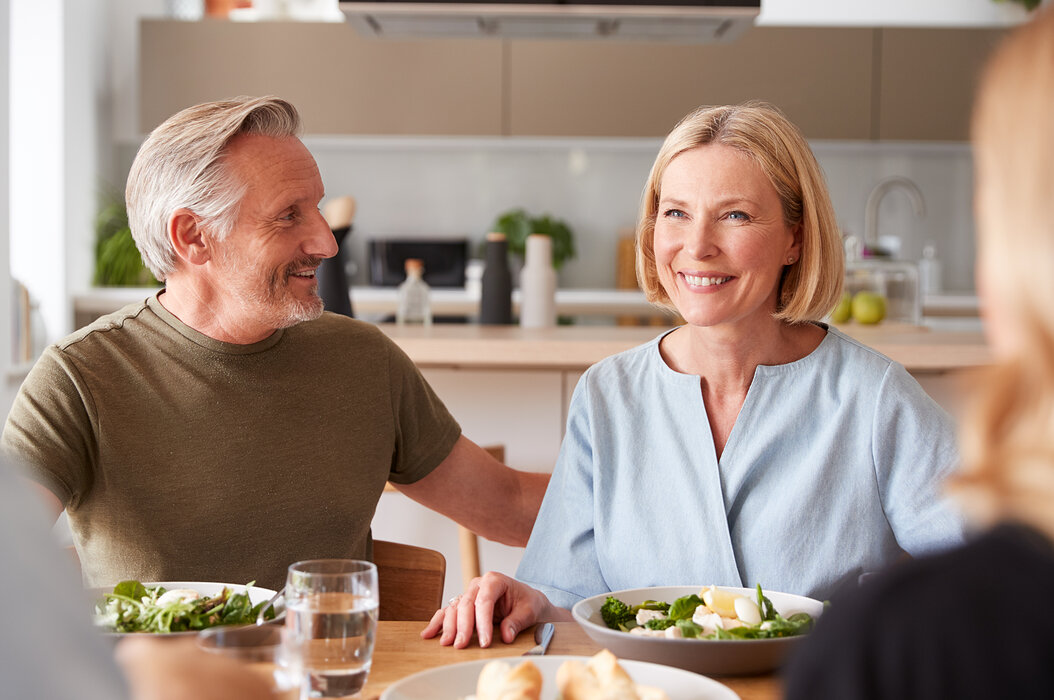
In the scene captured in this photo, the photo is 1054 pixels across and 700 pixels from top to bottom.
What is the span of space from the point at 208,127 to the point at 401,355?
0.47 m

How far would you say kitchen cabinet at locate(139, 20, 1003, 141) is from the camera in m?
5.34

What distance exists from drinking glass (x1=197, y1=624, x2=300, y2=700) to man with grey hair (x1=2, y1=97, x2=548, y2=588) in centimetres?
73

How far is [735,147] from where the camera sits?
1540 millimetres

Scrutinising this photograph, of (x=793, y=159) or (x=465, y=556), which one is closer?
(x=793, y=159)

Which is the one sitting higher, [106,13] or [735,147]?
[106,13]

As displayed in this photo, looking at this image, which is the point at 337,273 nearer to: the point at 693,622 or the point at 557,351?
the point at 557,351

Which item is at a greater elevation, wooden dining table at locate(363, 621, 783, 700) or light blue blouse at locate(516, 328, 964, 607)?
light blue blouse at locate(516, 328, 964, 607)

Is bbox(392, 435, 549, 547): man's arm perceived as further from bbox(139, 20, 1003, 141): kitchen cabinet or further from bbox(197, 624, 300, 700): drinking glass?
bbox(139, 20, 1003, 141): kitchen cabinet

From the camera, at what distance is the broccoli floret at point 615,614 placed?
1.14 m

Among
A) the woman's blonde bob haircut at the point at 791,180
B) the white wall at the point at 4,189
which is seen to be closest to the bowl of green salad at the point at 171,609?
the woman's blonde bob haircut at the point at 791,180

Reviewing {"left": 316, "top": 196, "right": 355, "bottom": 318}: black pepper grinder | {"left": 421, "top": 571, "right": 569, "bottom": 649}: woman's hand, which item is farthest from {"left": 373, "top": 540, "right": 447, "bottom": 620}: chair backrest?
{"left": 316, "top": 196, "right": 355, "bottom": 318}: black pepper grinder

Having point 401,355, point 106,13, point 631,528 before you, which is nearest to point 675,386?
point 631,528

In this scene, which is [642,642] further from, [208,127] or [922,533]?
[208,127]

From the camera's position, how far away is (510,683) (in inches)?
33.6
